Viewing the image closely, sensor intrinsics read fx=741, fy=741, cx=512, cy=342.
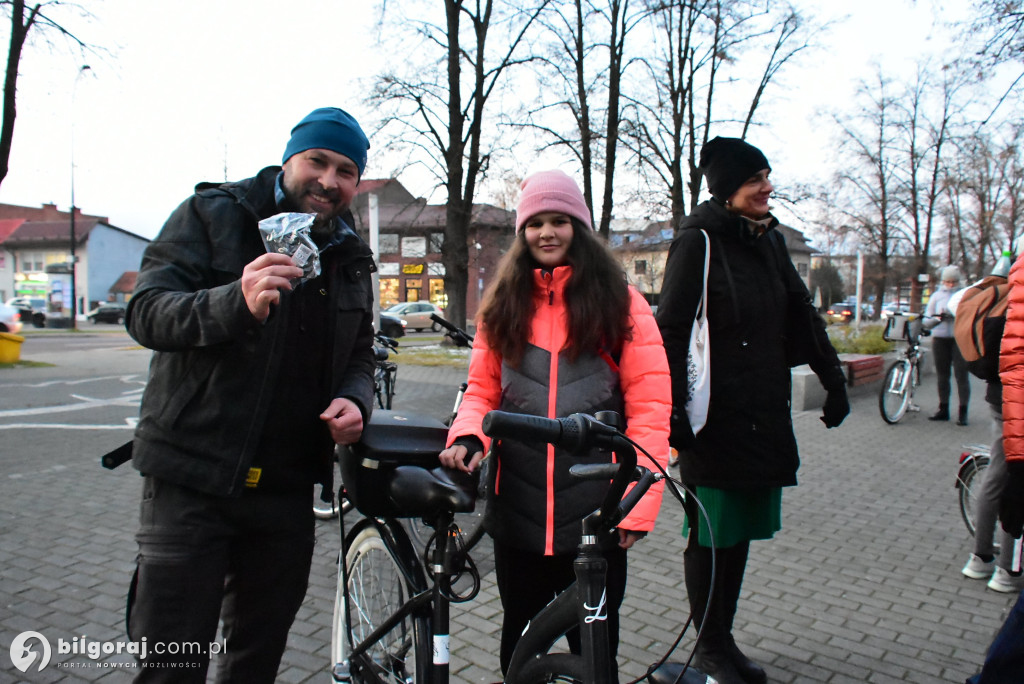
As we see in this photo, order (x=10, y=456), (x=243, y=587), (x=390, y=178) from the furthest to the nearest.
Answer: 1. (x=390, y=178)
2. (x=10, y=456)
3. (x=243, y=587)

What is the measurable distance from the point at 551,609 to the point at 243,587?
918 mm

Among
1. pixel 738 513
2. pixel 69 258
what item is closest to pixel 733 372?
pixel 738 513

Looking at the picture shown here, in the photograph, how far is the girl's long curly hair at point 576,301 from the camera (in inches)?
88.7

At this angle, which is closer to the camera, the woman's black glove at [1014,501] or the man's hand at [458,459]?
the man's hand at [458,459]

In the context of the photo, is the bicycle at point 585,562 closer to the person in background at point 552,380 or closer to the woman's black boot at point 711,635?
the person in background at point 552,380

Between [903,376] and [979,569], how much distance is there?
609cm

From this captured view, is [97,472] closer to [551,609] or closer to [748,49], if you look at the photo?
[551,609]

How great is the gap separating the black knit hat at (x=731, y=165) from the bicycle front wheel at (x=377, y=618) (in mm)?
1910

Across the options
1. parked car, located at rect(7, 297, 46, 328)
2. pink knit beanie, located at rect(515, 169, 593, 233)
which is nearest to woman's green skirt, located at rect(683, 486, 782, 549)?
pink knit beanie, located at rect(515, 169, 593, 233)

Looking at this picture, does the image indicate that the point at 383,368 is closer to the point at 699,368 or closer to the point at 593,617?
the point at 699,368

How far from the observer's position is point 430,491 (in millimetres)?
2117

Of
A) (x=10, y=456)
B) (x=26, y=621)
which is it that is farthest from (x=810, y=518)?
(x=10, y=456)

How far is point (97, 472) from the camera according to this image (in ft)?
21.7

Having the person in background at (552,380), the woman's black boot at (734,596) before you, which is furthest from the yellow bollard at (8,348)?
the woman's black boot at (734,596)
